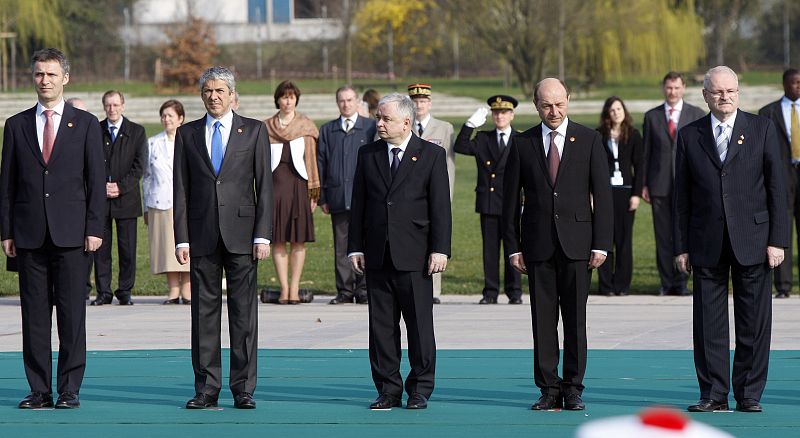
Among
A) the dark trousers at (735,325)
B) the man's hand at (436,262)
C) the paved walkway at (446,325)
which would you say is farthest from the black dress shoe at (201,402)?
the dark trousers at (735,325)

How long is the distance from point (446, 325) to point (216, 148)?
441cm

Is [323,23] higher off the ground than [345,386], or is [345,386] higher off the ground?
[323,23]

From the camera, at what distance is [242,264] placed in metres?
8.76

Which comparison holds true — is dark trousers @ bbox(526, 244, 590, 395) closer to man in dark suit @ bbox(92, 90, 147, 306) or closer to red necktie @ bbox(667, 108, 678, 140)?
red necktie @ bbox(667, 108, 678, 140)

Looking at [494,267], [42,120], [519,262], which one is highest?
[42,120]

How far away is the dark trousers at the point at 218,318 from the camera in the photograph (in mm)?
8695

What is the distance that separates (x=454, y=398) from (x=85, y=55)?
6550 centimetres

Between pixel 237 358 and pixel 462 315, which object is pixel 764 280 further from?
pixel 462 315

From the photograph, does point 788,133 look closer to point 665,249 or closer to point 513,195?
point 665,249

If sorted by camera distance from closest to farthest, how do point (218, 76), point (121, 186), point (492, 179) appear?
1. point (218, 76)
2. point (492, 179)
3. point (121, 186)

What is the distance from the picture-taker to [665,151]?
49.7 feet

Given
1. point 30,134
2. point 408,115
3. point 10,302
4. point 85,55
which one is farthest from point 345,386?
point 85,55

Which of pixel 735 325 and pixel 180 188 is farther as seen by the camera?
pixel 180 188

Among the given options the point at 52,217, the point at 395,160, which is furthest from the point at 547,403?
the point at 52,217
